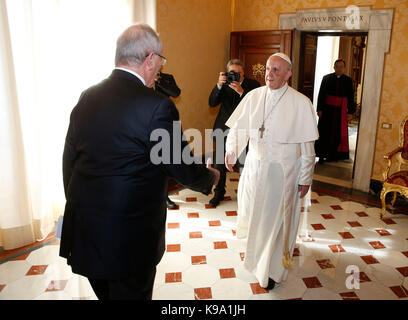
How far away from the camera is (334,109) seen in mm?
6973

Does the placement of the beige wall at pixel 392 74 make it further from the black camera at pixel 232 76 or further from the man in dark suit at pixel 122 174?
the man in dark suit at pixel 122 174

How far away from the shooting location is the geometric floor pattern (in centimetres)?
302

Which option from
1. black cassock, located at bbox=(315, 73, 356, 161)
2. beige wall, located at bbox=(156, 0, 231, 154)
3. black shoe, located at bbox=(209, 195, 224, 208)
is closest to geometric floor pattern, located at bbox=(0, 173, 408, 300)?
black shoe, located at bbox=(209, 195, 224, 208)

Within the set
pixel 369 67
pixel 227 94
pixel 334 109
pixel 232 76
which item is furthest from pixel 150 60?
pixel 334 109

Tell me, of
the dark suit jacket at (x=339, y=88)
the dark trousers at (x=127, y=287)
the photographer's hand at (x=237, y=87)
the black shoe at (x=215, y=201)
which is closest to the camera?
the dark trousers at (x=127, y=287)

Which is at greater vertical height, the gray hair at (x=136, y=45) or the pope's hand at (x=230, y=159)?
the gray hair at (x=136, y=45)

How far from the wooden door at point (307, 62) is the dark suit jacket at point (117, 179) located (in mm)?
5285

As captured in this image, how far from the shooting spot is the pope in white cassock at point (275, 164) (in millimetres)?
2822

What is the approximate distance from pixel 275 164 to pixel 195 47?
399cm

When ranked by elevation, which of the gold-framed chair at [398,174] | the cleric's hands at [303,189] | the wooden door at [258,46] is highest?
the wooden door at [258,46]

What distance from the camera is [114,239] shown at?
5.54 feet

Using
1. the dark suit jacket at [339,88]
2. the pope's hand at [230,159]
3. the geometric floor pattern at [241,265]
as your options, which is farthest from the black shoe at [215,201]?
the dark suit jacket at [339,88]

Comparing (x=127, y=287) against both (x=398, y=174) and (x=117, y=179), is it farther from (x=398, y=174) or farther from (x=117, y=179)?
(x=398, y=174)

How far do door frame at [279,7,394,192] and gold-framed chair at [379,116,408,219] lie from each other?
623mm
